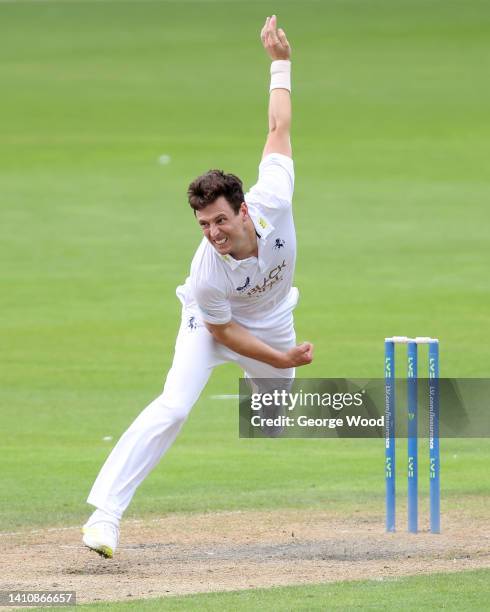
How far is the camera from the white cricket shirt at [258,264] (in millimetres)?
7090

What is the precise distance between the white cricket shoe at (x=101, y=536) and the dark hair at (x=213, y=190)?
1487mm

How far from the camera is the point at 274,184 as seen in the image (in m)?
7.29

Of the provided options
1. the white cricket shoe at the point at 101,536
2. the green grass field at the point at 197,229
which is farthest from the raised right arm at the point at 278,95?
the green grass field at the point at 197,229

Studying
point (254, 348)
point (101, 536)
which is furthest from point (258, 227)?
point (101, 536)

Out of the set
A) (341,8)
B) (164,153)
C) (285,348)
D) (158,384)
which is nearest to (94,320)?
(158,384)

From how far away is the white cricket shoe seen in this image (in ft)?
22.6

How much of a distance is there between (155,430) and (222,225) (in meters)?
1.00

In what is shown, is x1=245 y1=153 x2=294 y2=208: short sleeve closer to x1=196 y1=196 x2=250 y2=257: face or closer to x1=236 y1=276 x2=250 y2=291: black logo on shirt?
x1=196 y1=196 x2=250 y2=257: face

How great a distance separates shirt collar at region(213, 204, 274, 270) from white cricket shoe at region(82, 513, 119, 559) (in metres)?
1.30

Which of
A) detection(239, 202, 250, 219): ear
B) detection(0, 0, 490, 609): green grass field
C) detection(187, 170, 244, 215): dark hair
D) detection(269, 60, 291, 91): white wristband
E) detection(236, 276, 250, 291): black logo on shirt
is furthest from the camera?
detection(0, 0, 490, 609): green grass field

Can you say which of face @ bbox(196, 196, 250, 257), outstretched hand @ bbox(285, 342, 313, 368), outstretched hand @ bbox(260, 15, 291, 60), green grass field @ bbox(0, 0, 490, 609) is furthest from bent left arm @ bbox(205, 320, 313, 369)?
outstretched hand @ bbox(260, 15, 291, 60)

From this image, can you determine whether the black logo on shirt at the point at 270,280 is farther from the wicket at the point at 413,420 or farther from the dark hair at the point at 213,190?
the wicket at the point at 413,420

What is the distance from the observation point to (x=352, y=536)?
7.97 metres

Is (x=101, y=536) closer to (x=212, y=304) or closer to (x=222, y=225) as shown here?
(x=212, y=304)
